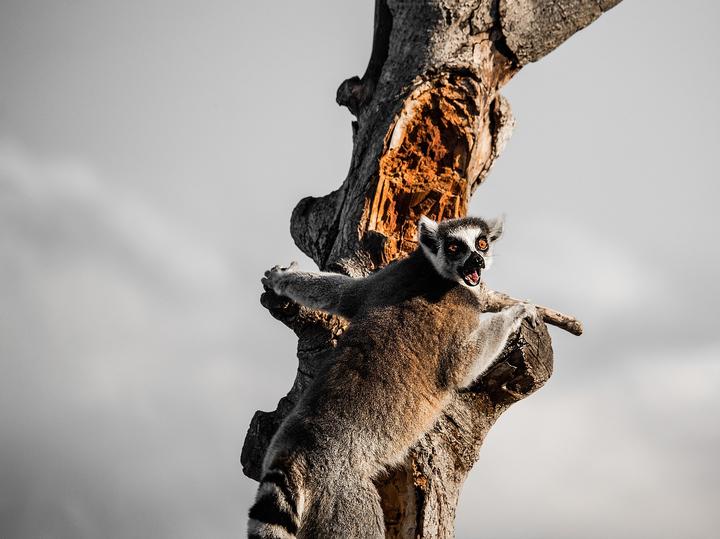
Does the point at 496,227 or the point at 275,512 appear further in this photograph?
the point at 496,227

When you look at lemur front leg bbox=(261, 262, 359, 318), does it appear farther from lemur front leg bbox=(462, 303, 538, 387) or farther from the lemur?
lemur front leg bbox=(462, 303, 538, 387)

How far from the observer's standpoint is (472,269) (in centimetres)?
644

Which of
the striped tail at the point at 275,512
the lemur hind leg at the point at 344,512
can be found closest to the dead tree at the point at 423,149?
the lemur hind leg at the point at 344,512

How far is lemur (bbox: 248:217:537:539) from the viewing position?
5008mm

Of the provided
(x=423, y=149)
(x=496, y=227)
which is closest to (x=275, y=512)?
(x=496, y=227)

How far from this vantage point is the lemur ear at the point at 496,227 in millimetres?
6973

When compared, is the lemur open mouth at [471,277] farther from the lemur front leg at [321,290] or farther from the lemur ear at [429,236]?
the lemur front leg at [321,290]

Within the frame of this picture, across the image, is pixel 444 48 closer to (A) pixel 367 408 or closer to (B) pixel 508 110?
(B) pixel 508 110

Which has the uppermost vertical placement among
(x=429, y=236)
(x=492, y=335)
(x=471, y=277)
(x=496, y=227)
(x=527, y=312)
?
(x=496, y=227)

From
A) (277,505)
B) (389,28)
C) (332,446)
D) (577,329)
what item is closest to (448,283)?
(577,329)

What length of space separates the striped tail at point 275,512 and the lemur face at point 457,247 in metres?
2.42

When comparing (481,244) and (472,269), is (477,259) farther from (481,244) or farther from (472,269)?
(481,244)

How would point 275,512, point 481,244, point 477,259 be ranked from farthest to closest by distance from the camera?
point 481,244
point 477,259
point 275,512

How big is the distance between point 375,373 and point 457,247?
1.56 m
